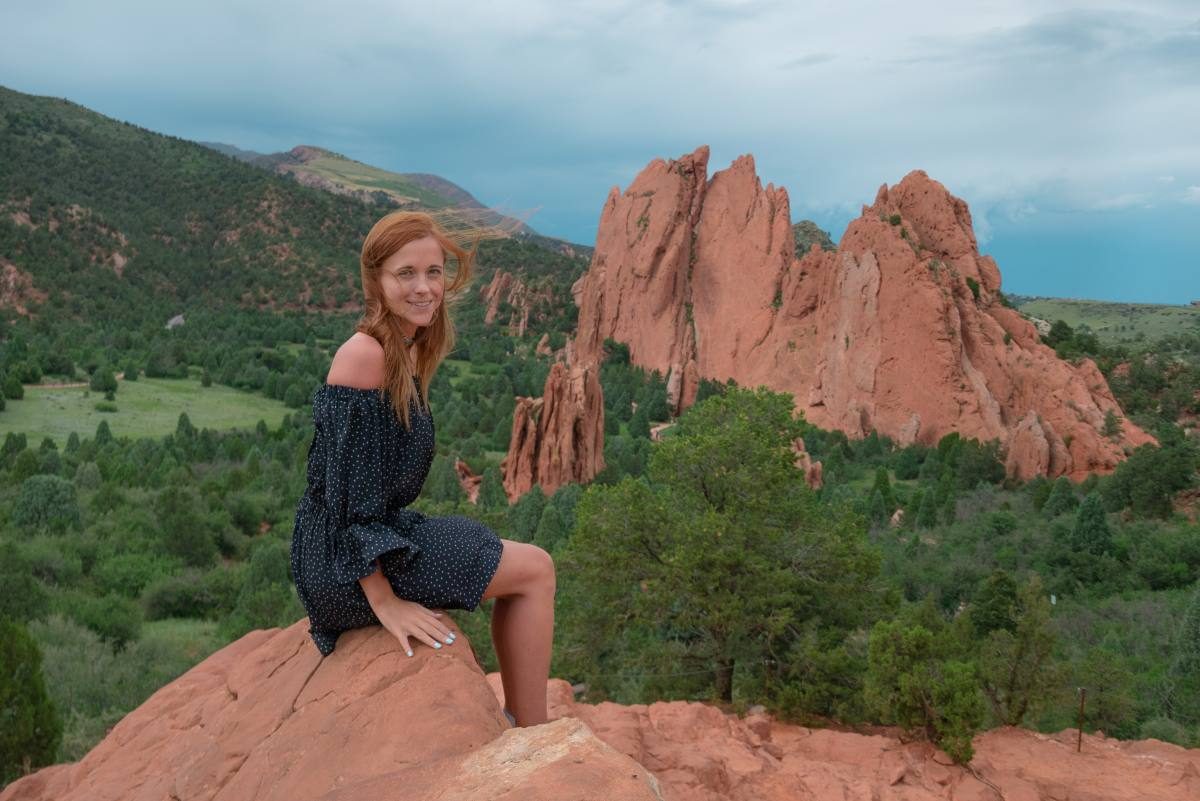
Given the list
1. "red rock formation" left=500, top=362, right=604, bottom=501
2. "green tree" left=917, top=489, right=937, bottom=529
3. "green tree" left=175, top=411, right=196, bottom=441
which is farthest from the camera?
"green tree" left=175, top=411, right=196, bottom=441

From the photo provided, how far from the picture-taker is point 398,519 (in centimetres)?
349

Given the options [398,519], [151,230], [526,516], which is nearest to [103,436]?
[526,516]

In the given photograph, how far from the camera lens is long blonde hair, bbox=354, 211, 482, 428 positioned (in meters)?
3.38

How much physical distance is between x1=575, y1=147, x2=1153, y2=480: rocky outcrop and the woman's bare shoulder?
34.2 meters

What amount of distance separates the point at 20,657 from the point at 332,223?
295ft

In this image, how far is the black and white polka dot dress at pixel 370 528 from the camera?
329cm

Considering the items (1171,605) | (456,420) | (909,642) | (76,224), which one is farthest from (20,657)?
(76,224)

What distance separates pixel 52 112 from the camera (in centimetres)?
9431

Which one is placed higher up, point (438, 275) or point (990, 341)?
point (990, 341)

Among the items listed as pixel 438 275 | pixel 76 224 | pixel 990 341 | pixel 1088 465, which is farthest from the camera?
pixel 76 224

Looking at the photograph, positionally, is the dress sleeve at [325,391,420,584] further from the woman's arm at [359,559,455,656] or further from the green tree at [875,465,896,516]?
the green tree at [875,465,896,516]

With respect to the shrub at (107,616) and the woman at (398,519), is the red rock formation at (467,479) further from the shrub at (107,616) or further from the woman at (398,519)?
the woman at (398,519)

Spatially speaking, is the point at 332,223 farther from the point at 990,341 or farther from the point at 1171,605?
the point at 1171,605

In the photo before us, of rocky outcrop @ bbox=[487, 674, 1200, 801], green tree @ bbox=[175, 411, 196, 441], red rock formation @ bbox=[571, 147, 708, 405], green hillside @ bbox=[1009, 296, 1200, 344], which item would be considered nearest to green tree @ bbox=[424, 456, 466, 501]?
green tree @ bbox=[175, 411, 196, 441]
